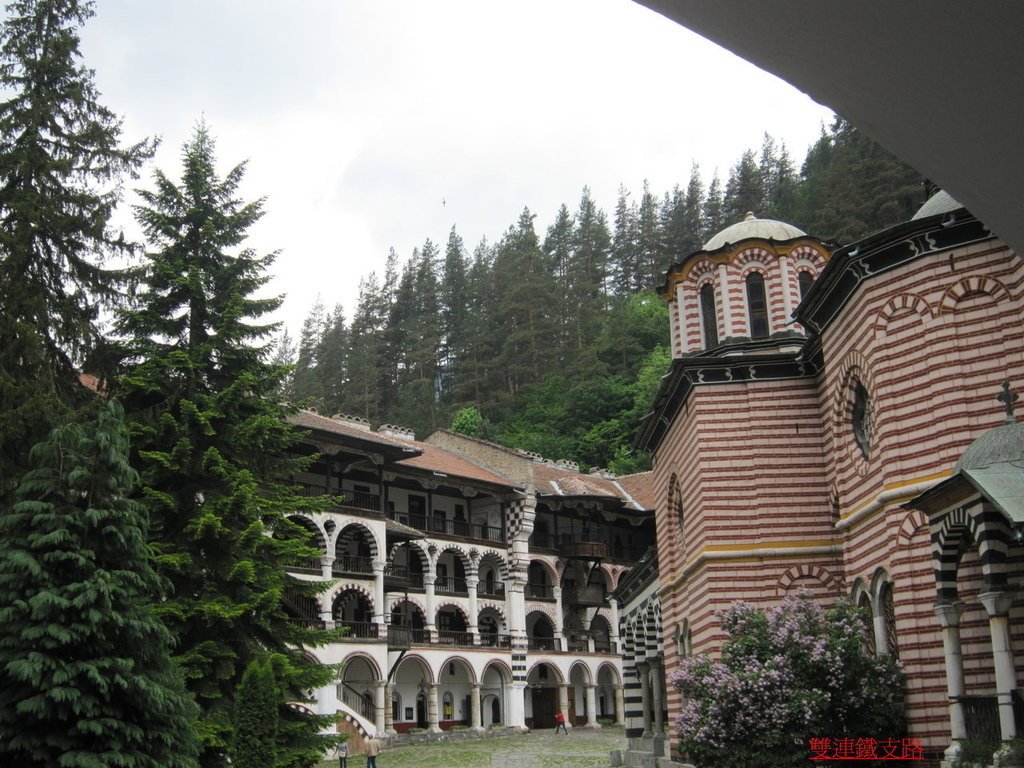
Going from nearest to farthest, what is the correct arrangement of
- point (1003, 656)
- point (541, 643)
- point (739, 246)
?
point (1003, 656) → point (739, 246) → point (541, 643)

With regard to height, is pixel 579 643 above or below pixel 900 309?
below

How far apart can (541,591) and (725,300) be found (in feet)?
88.9

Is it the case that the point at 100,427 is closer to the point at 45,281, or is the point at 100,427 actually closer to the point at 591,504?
the point at 45,281

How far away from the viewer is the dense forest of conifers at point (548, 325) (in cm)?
6222

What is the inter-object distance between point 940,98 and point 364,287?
251 feet

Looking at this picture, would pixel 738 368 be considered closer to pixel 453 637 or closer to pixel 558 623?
pixel 453 637

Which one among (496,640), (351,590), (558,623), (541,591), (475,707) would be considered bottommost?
(475,707)

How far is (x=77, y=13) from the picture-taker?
56.2 ft

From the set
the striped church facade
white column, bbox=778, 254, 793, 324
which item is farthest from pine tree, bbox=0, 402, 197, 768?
white column, bbox=778, 254, 793, 324

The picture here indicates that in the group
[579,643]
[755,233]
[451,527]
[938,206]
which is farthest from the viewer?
[579,643]

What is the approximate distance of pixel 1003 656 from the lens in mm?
11320

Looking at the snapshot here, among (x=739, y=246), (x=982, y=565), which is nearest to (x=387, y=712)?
(x=739, y=246)

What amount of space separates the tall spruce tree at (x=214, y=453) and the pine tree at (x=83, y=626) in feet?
8.63

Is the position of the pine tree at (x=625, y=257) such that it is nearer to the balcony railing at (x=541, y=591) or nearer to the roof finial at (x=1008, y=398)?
the balcony railing at (x=541, y=591)
